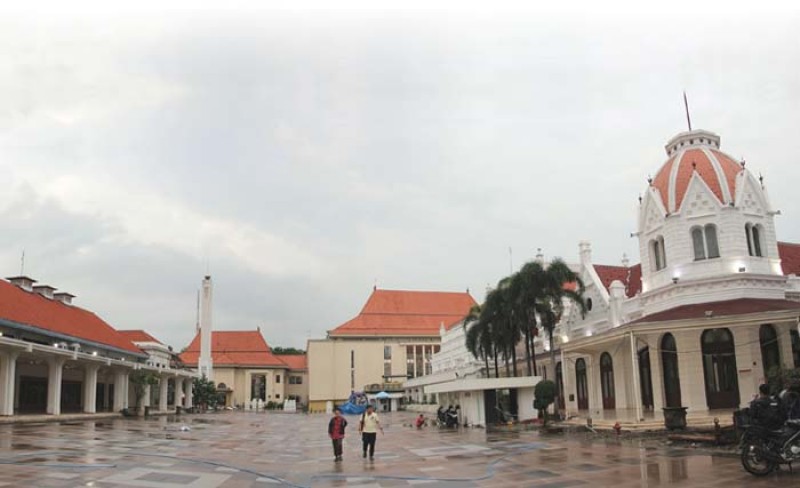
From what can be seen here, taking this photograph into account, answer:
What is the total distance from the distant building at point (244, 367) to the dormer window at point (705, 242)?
68.7 metres

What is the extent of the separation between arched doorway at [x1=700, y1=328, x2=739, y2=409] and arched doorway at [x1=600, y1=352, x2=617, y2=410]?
20.2 feet

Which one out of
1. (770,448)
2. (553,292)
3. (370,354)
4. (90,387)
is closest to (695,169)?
(553,292)

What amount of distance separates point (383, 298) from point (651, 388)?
64.0 meters

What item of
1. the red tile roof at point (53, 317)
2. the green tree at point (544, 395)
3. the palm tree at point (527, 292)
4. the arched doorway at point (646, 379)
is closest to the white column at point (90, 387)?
the red tile roof at point (53, 317)

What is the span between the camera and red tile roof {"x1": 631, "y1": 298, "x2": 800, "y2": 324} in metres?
24.2

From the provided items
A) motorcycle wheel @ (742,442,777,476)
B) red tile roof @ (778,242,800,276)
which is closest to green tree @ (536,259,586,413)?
red tile roof @ (778,242,800,276)

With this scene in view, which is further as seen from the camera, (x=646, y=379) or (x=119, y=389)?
(x=119, y=389)

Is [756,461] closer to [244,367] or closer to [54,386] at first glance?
[54,386]

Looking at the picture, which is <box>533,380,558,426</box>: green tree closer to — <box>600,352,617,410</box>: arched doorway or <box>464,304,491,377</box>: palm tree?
<box>600,352,617,410</box>: arched doorway

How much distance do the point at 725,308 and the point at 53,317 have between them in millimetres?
38283

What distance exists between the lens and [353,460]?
1664 centimetres

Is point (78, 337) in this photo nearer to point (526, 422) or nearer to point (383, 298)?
point (526, 422)

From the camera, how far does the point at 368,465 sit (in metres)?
15.4

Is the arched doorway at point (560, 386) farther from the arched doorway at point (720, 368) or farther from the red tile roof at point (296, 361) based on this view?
the red tile roof at point (296, 361)
